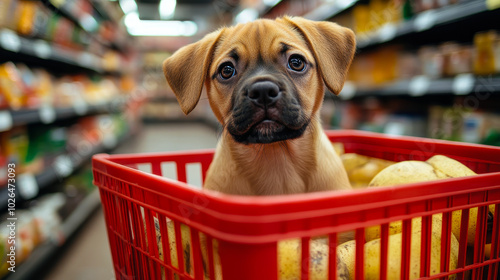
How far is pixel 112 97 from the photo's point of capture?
466 centimetres

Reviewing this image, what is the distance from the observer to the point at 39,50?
7.68 ft

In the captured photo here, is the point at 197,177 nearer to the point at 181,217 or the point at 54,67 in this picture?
the point at 54,67

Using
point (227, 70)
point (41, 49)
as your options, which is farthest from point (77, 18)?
point (227, 70)

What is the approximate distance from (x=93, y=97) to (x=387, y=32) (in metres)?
3.00

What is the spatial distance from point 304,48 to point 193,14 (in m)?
10.0

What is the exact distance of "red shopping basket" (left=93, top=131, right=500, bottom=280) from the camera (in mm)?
563

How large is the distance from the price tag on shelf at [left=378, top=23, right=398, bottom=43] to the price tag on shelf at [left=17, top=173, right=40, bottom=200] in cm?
271

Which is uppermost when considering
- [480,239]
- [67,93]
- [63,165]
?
[67,93]

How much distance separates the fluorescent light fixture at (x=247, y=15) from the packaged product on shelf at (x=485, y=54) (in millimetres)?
3534

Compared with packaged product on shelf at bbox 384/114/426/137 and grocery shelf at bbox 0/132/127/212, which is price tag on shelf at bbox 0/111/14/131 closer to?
grocery shelf at bbox 0/132/127/212

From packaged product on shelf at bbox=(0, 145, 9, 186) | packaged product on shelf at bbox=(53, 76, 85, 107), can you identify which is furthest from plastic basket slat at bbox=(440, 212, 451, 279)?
packaged product on shelf at bbox=(53, 76, 85, 107)

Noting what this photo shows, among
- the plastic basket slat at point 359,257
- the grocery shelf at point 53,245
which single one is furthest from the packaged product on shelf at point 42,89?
the plastic basket slat at point 359,257

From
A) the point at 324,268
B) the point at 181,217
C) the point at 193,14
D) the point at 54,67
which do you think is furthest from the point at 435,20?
the point at 193,14

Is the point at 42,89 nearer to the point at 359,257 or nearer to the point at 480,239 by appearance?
the point at 359,257
